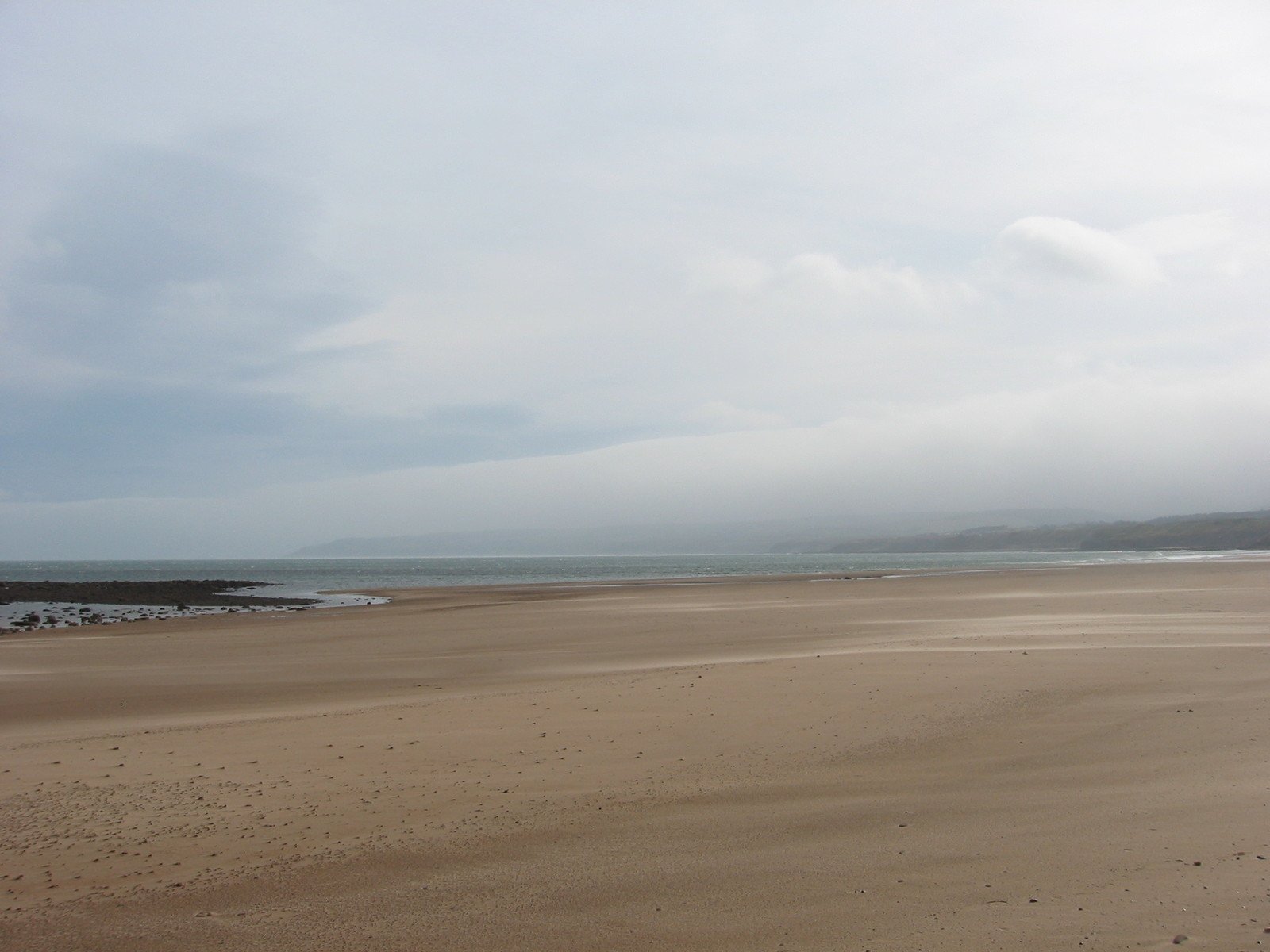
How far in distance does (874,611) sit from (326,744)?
20.1 meters

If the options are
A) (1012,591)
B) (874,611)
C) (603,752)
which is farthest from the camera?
(1012,591)

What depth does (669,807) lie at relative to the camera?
21.6ft

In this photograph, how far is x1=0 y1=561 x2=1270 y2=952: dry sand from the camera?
4648mm

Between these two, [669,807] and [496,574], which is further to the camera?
[496,574]

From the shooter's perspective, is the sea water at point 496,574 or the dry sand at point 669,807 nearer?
the dry sand at point 669,807

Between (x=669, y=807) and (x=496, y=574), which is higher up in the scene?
(x=669, y=807)

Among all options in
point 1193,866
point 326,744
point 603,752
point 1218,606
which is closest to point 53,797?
point 326,744

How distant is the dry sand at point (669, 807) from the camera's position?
15.3 ft

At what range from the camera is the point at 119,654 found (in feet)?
69.4

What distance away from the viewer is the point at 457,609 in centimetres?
3456

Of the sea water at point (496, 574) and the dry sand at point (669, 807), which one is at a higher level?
the dry sand at point (669, 807)

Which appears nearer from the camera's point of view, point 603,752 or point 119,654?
point 603,752

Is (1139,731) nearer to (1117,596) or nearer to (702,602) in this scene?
(1117,596)

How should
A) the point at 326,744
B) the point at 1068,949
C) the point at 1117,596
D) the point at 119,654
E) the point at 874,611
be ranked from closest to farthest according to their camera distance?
the point at 1068,949 < the point at 326,744 < the point at 119,654 < the point at 874,611 < the point at 1117,596
